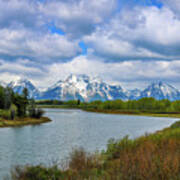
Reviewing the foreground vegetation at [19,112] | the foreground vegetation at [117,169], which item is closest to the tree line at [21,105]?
the foreground vegetation at [19,112]

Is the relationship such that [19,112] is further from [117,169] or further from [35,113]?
[117,169]

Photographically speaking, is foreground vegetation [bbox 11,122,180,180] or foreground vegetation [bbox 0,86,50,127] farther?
foreground vegetation [bbox 0,86,50,127]

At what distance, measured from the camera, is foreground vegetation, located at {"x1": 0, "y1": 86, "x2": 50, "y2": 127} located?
7917 centimetres

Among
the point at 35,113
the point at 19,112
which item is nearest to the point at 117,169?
the point at 19,112

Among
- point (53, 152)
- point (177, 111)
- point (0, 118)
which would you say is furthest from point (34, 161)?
point (177, 111)

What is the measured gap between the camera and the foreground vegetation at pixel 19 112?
79169 millimetres

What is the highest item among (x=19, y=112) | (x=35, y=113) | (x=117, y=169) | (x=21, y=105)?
(x=21, y=105)

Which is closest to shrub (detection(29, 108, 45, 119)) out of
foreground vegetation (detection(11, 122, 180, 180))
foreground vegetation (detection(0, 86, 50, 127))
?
foreground vegetation (detection(0, 86, 50, 127))

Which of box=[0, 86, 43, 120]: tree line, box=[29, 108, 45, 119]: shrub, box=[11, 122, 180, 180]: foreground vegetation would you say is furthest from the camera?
box=[29, 108, 45, 119]: shrub

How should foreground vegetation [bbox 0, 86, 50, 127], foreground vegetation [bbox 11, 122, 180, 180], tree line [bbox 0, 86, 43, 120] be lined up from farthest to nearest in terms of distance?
tree line [bbox 0, 86, 43, 120]
foreground vegetation [bbox 0, 86, 50, 127]
foreground vegetation [bbox 11, 122, 180, 180]

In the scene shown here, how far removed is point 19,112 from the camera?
88.4m

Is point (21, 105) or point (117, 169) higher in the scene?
point (21, 105)

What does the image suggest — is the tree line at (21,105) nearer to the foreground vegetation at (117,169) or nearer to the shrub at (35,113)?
the shrub at (35,113)

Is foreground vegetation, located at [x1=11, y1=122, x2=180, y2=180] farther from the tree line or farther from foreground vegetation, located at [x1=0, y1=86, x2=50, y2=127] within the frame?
the tree line
